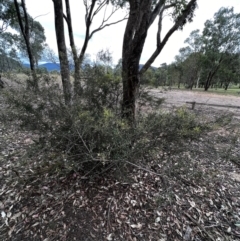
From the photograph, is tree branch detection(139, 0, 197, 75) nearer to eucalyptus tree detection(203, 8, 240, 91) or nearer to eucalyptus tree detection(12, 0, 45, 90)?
eucalyptus tree detection(12, 0, 45, 90)

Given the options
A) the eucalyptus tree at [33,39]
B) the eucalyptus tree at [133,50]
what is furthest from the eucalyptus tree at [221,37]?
the eucalyptus tree at [133,50]

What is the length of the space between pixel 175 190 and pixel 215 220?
45 centimetres

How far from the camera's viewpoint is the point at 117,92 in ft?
6.32

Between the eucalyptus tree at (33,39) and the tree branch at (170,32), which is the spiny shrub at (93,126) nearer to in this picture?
the tree branch at (170,32)

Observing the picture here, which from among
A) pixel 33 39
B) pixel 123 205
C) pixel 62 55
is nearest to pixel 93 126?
pixel 123 205

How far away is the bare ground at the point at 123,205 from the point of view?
143 cm

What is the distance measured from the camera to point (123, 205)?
1.65 m

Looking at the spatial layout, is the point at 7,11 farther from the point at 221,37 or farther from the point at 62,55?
the point at 221,37

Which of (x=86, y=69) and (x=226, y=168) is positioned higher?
(x=86, y=69)

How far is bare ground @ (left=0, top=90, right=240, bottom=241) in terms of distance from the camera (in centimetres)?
143

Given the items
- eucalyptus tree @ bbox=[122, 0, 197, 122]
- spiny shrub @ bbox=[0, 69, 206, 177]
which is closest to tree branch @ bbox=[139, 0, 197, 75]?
eucalyptus tree @ bbox=[122, 0, 197, 122]

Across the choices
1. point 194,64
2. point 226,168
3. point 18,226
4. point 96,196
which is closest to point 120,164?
point 96,196

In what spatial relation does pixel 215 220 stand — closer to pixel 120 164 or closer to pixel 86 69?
pixel 120 164

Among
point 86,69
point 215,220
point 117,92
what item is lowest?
point 215,220
